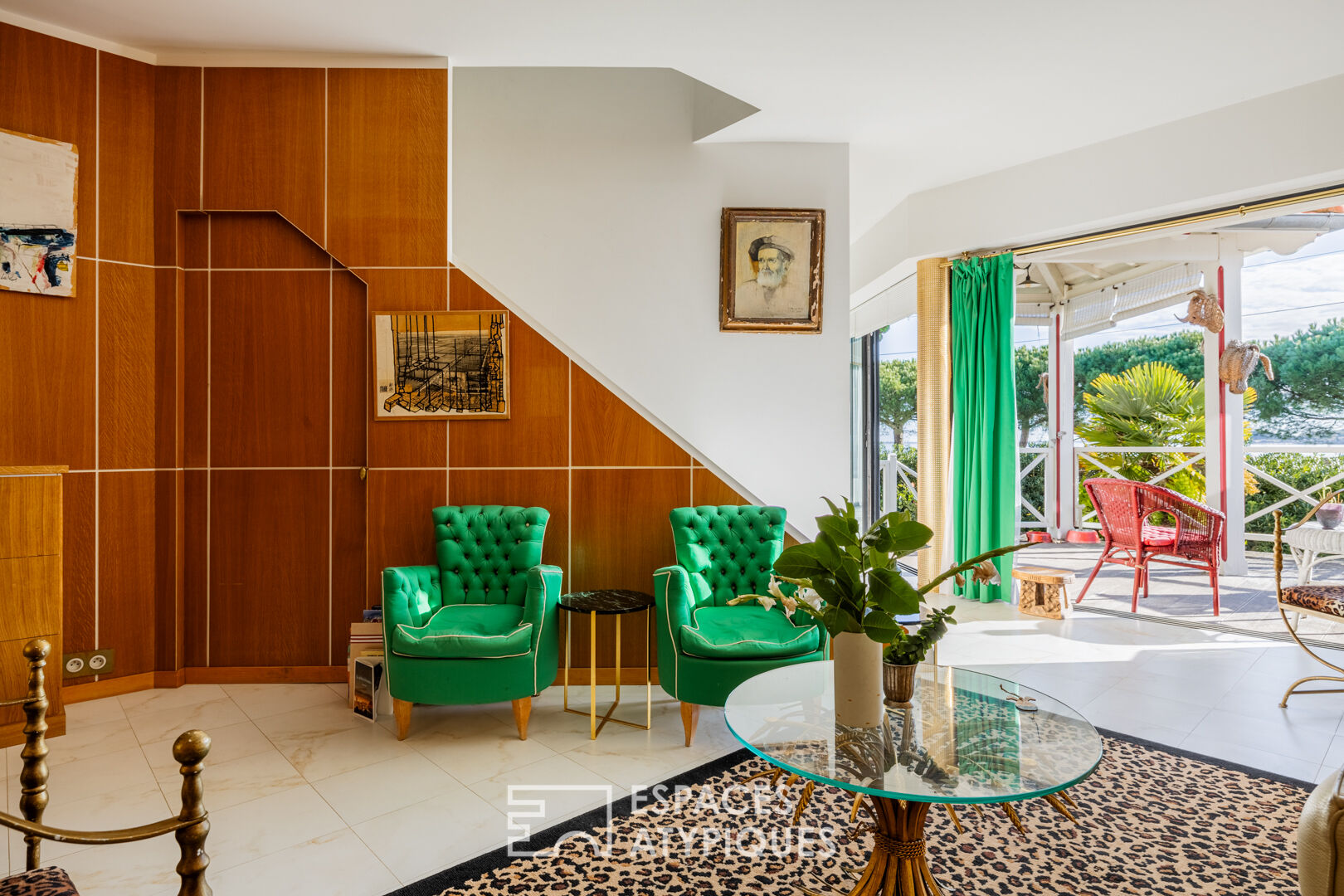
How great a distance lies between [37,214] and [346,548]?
6.85 feet

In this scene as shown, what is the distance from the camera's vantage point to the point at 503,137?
4320 mm

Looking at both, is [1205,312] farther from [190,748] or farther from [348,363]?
[190,748]

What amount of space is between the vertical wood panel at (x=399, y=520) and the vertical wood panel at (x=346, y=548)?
24 cm

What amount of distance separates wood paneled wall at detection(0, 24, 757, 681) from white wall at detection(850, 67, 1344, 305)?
9.58 ft

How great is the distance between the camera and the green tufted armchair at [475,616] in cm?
304

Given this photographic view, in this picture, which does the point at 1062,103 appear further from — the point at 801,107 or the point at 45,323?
the point at 45,323

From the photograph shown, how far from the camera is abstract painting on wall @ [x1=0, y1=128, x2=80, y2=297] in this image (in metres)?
3.35

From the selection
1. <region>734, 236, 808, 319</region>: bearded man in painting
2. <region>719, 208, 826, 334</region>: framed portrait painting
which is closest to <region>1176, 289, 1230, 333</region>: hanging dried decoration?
<region>719, 208, 826, 334</region>: framed portrait painting

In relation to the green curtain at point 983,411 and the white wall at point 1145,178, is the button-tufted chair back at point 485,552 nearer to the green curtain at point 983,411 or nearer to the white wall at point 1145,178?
the green curtain at point 983,411

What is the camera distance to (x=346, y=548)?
3.96 meters

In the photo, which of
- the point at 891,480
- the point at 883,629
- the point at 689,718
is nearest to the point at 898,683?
the point at 883,629

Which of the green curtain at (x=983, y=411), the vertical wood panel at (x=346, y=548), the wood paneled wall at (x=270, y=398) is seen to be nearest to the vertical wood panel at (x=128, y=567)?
the wood paneled wall at (x=270, y=398)

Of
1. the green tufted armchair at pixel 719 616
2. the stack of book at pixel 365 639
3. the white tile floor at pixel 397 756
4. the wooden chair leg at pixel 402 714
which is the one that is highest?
the green tufted armchair at pixel 719 616

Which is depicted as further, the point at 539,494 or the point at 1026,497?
the point at 1026,497
